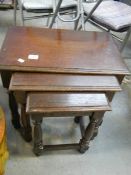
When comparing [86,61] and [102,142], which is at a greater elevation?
[86,61]

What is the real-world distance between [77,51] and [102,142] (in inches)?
23.6

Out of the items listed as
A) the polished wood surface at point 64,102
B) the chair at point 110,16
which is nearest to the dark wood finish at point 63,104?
the polished wood surface at point 64,102

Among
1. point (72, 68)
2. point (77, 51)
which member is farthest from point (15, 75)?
point (77, 51)

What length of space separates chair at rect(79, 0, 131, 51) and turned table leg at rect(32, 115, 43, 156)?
983mm

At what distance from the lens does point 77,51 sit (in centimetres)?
112

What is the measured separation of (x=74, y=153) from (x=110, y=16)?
42.2 inches

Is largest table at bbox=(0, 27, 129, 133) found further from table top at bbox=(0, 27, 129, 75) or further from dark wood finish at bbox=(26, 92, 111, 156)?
dark wood finish at bbox=(26, 92, 111, 156)

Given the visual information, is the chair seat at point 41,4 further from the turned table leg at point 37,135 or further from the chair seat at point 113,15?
the turned table leg at point 37,135

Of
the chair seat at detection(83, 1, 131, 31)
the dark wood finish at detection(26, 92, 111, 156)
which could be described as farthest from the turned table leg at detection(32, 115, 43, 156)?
the chair seat at detection(83, 1, 131, 31)

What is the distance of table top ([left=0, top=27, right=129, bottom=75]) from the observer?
98cm

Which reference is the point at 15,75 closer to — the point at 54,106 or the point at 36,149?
the point at 54,106

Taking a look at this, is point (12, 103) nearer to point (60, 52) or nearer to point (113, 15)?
point (60, 52)

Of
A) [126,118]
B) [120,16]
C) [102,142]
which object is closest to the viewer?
[102,142]

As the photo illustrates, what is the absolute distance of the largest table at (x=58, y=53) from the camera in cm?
98
